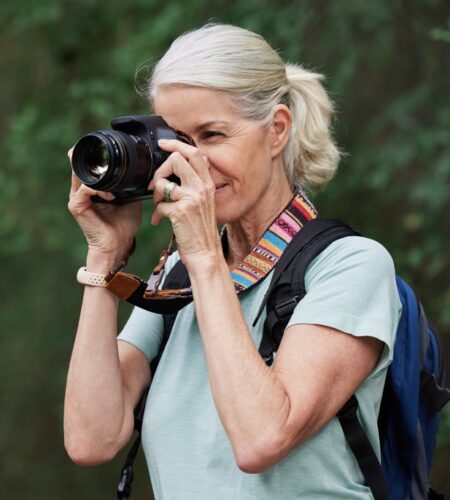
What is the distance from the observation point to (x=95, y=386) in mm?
2223

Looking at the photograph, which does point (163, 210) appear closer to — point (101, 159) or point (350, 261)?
point (101, 159)

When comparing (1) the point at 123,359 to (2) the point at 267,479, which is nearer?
(2) the point at 267,479

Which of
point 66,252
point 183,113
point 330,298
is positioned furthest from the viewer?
point 66,252

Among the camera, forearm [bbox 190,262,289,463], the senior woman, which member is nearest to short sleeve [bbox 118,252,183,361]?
the senior woman

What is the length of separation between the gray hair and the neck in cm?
9

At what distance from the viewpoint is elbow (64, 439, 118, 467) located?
7.39 ft

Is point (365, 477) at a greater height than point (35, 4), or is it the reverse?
point (365, 477)

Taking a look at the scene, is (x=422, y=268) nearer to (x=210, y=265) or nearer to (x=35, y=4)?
(x=210, y=265)

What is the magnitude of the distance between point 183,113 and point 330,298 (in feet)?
1.78

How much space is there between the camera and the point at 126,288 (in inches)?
89.4

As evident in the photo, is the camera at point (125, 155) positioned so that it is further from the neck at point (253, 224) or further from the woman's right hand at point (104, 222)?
the neck at point (253, 224)

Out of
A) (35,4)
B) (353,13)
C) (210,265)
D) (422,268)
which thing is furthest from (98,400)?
(35,4)

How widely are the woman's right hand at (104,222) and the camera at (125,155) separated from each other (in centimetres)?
12

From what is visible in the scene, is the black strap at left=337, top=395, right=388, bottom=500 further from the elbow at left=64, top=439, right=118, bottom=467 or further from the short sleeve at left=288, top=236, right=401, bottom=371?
the elbow at left=64, top=439, right=118, bottom=467
